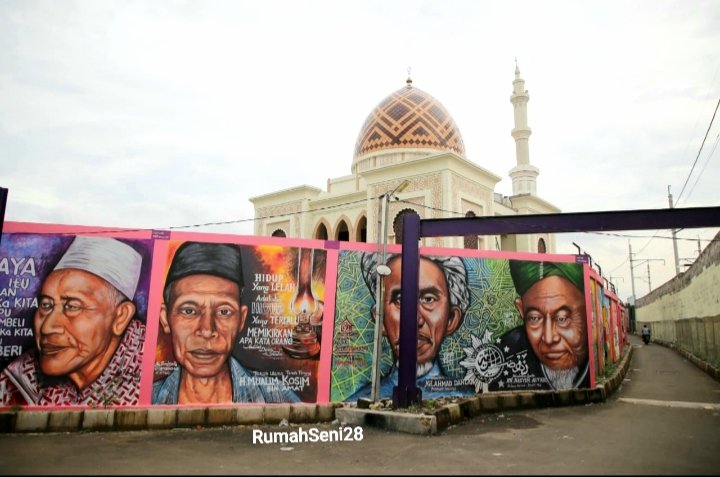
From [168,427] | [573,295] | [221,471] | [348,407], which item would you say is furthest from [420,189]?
[221,471]

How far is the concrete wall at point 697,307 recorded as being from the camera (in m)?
11.8

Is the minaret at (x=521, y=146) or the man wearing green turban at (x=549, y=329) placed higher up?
the minaret at (x=521, y=146)

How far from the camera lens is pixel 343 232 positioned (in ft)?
72.2

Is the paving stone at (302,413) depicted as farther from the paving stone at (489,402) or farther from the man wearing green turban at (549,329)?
the man wearing green turban at (549,329)

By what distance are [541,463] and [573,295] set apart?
4958 millimetres

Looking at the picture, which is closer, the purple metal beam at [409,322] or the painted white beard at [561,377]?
the purple metal beam at [409,322]

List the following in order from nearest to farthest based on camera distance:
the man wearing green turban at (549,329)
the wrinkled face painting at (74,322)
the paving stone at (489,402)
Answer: the wrinkled face painting at (74,322) → the paving stone at (489,402) → the man wearing green turban at (549,329)

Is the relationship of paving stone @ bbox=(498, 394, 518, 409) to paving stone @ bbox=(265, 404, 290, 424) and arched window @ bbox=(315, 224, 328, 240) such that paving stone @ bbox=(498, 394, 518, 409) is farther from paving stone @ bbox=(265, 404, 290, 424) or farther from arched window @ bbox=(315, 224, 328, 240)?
arched window @ bbox=(315, 224, 328, 240)

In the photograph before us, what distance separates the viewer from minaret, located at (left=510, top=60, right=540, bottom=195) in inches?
926

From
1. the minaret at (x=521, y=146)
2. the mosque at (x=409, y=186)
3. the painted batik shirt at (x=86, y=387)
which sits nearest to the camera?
the painted batik shirt at (x=86, y=387)

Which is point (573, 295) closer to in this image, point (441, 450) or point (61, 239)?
point (441, 450)

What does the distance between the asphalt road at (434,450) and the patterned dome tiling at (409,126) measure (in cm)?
1597

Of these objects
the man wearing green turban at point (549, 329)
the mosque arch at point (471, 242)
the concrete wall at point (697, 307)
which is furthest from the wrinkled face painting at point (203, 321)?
the mosque arch at point (471, 242)

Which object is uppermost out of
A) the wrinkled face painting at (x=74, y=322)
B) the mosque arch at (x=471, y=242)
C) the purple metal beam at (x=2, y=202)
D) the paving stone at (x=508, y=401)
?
the mosque arch at (x=471, y=242)
